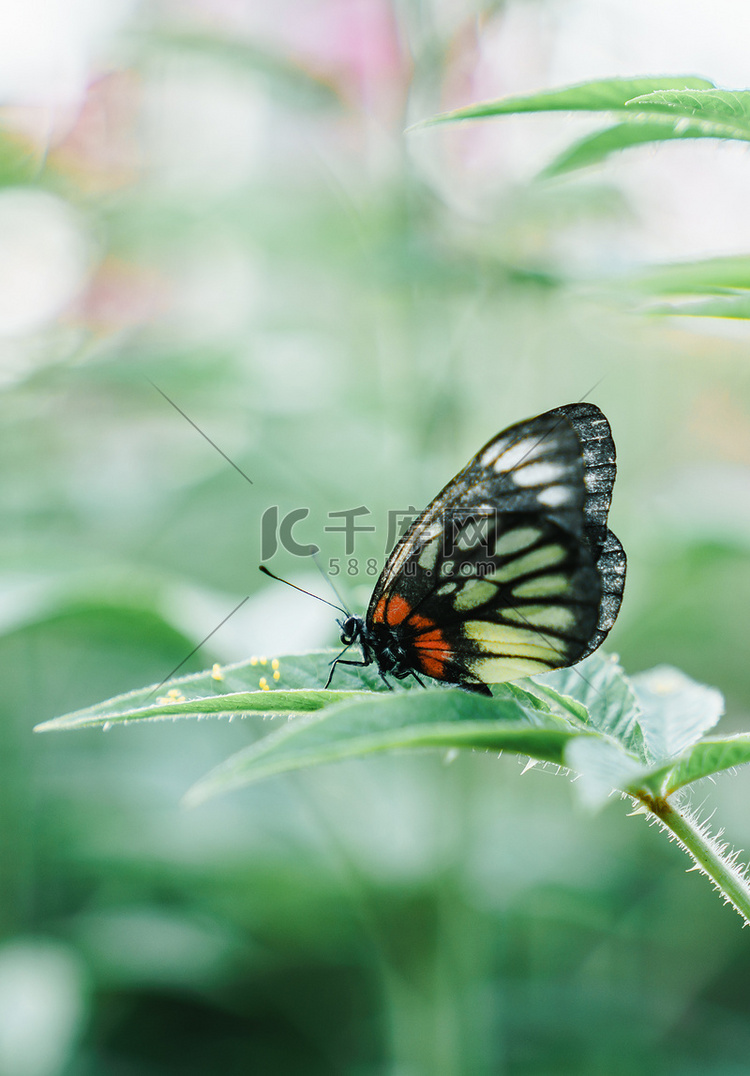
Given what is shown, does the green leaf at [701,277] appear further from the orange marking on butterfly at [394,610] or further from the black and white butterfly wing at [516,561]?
the orange marking on butterfly at [394,610]

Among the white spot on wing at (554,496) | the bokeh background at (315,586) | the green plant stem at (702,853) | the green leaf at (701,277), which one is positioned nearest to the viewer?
the green plant stem at (702,853)

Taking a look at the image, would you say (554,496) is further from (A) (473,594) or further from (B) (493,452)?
(A) (473,594)

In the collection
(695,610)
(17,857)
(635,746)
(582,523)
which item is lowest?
(17,857)

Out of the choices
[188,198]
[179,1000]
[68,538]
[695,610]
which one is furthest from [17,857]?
[695,610]

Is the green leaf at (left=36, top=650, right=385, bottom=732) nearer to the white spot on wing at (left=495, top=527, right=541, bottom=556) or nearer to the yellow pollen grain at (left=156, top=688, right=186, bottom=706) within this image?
the yellow pollen grain at (left=156, top=688, right=186, bottom=706)

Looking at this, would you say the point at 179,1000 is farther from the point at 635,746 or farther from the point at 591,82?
the point at 591,82

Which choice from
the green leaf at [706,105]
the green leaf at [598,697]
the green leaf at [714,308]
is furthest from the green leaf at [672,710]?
the green leaf at [706,105]
